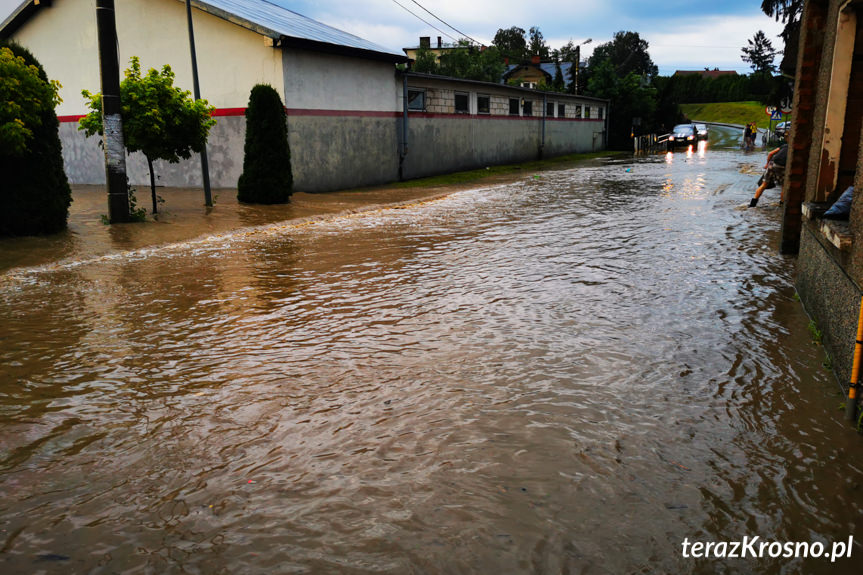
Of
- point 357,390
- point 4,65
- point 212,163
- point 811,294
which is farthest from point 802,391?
point 212,163

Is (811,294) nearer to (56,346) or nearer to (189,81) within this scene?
(56,346)

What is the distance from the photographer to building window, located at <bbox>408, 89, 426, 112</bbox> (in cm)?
2627

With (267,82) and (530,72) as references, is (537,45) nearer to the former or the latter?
(530,72)

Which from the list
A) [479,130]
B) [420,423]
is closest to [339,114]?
[479,130]

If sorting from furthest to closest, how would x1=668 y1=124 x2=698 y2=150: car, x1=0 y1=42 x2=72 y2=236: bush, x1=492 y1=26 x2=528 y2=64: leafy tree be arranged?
1. x1=492 y1=26 x2=528 y2=64: leafy tree
2. x1=668 y1=124 x2=698 y2=150: car
3. x1=0 y1=42 x2=72 y2=236: bush

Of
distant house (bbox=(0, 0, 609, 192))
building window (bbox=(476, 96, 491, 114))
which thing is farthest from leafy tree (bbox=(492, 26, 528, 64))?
distant house (bbox=(0, 0, 609, 192))

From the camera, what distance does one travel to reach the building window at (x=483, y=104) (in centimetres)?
3156

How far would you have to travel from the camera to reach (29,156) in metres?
11.2

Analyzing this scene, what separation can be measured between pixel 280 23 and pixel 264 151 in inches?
243

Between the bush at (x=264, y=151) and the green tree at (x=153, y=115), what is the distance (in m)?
2.91

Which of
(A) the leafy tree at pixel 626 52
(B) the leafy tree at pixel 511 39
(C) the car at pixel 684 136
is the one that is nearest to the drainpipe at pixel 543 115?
(C) the car at pixel 684 136

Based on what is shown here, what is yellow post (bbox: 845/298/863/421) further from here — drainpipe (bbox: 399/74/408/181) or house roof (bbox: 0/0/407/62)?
drainpipe (bbox: 399/74/408/181)

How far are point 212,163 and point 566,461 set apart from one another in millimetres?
19532

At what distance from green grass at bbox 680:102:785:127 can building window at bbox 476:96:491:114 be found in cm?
5641
